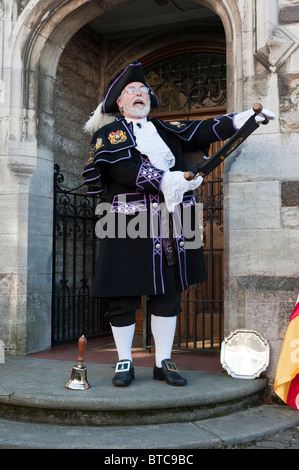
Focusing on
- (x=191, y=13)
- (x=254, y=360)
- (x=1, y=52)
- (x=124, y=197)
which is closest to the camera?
(x=124, y=197)

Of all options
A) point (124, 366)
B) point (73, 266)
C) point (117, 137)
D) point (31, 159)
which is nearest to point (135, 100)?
point (117, 137)

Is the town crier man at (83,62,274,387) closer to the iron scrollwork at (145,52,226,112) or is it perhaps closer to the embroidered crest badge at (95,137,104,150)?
the embroidered crest badge at (95,137,104,150)

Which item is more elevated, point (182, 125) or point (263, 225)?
point (182, 125)

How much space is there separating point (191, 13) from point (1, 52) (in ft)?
7.85

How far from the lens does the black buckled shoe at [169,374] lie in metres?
3.53

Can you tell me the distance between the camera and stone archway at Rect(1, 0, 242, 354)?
15.7 feet

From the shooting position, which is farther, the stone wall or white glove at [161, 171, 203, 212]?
the stone wall

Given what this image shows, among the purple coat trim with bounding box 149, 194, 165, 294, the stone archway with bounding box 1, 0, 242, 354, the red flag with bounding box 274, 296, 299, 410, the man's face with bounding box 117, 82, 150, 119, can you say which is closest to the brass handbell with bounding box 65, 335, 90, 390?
the purple coat trim with bounding box 149, 194, 165, 294

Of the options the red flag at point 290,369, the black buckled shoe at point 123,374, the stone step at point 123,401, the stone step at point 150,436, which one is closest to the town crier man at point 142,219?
the black buckled shoe at point 123,374

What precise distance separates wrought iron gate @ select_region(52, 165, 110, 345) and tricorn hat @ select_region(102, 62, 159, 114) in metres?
1.64

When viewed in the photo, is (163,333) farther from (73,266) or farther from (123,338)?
(73,266)

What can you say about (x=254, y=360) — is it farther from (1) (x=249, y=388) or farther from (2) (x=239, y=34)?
(2) (x=239, y=34)

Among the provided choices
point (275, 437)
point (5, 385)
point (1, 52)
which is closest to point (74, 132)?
point (1, 52)

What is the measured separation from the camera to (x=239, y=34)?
418 cm
